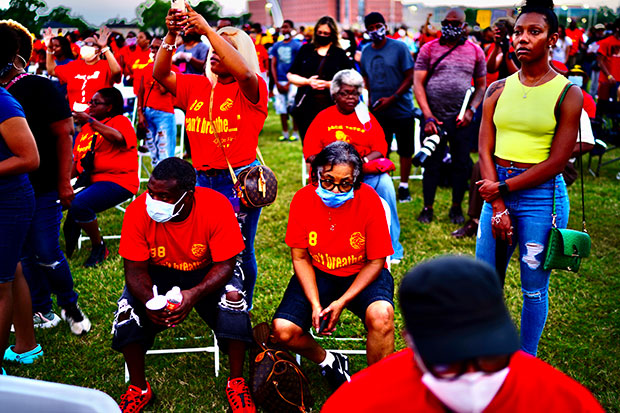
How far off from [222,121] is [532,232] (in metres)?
2.06

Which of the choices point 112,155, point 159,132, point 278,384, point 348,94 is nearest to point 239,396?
point 278,384

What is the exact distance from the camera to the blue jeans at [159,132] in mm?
7103

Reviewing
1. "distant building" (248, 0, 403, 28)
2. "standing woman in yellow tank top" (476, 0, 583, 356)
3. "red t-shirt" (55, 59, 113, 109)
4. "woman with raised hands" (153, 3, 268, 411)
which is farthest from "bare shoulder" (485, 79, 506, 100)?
"distant building" (248, 0, 403, 28)

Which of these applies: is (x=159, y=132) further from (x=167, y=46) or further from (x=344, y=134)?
(x=167, y=46)

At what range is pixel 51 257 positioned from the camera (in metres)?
3.86

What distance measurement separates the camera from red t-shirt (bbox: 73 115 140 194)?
5.32 metres

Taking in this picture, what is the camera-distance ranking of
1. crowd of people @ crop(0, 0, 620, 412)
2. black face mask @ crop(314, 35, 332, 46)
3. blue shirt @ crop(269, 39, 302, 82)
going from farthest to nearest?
1. blue shirt @ crop(269, 39, 302, 82)
2. black face mask @ crop(314, 35, 332, 46)
3. crowd of people @ crop(0, 0, 620, 412)

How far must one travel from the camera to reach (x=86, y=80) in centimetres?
690

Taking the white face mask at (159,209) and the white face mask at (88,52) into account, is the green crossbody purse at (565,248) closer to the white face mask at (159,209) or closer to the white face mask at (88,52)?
the white face mask at (159,209)

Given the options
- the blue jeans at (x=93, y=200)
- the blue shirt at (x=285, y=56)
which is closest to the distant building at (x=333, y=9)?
the blue shirt at (x=285, y=56)

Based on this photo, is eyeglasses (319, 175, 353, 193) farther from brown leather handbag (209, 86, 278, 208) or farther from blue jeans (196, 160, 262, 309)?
blue jeans (196, 160, 262, 309)

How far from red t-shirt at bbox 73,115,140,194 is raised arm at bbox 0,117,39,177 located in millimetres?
2254

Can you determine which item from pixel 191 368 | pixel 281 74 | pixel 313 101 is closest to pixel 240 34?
pixel 191 368

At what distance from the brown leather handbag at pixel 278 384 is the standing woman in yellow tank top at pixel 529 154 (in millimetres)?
1322
